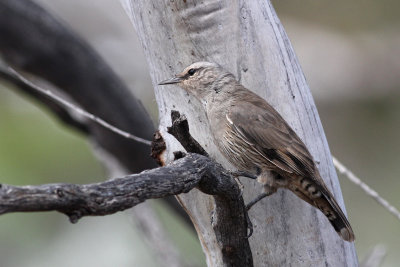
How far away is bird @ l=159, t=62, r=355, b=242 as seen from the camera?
3.69 meters

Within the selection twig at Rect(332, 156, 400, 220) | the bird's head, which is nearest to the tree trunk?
the bird's head

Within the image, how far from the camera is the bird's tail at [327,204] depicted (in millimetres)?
3635

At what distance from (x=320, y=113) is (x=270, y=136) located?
4306mm

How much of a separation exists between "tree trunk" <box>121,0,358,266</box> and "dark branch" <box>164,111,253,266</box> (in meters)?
0.43

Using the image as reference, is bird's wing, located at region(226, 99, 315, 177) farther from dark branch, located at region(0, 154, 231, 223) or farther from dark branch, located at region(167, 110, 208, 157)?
dark branch, located at region(167, 110, 208, 157)

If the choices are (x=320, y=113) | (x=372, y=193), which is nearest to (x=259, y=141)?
(x=372, y=193)

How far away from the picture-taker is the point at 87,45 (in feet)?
18.1

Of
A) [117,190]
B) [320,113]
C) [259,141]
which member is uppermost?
[117,190]

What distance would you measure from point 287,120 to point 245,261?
782 millimetres

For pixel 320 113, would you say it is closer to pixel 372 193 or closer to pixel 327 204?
pixel 372 193

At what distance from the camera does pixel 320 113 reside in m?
8.09

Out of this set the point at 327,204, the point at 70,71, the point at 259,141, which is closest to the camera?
the point at 327,204

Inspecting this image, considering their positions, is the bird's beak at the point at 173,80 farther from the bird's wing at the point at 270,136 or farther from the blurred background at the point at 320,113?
the blurred background at the point at 320,113

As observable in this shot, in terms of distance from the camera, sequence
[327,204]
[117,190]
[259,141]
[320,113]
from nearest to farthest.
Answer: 1. [117,190]
2. [327,204]
3. [259,141]
4. [320,113]
